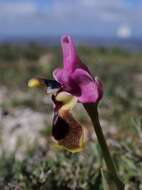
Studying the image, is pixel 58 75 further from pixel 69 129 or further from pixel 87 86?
pixel 69 129

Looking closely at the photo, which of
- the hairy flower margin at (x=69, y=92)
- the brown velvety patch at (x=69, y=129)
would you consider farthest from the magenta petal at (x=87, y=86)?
the brown velvety patch at (x=69, y=129)

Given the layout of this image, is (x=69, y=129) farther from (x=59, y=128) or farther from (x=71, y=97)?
(x=71, y=97)

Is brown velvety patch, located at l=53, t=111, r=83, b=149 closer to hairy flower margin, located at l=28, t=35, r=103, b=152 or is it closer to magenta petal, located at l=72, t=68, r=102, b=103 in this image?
hairy flower margin, located at l=28, t=35, r=103, b=152

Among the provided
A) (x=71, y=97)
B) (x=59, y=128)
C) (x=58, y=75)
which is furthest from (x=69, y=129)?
(x=58, y=75)

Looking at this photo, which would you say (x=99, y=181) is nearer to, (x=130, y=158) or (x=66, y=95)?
(x=130, y=158)

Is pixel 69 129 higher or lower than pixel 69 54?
lower

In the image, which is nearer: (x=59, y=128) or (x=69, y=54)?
(x=59, y=128)
